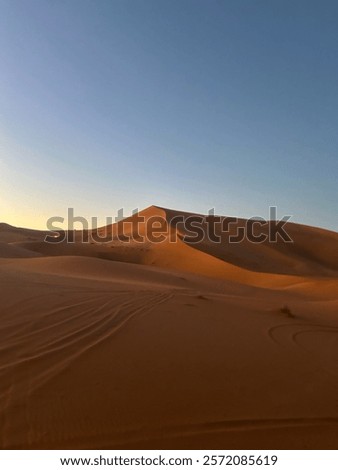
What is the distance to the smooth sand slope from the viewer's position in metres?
2.63

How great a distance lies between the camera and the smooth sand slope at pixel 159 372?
2631 millimetres

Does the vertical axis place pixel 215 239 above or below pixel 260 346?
above

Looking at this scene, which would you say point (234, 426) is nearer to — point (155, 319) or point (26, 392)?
point (26, 392)

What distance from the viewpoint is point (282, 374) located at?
3791mm

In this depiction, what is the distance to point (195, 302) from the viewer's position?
734 centimetres

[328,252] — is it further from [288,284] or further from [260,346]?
[260,346]

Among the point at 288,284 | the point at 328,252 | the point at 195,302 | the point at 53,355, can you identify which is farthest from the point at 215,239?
the point at 53,355

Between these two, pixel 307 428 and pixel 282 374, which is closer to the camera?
pixel 307 428

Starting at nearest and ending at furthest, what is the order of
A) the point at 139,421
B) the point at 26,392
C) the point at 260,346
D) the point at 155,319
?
1. the point at 139,421
2. the point at 26,392
3. the point at 260,346
4. the point at 155,319

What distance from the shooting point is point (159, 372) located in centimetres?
359

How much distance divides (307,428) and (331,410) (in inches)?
15.8

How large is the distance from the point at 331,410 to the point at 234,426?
0.88 meters
